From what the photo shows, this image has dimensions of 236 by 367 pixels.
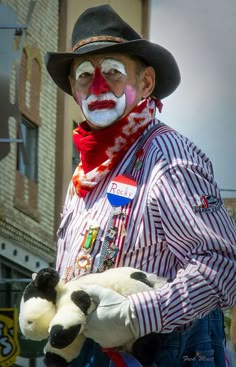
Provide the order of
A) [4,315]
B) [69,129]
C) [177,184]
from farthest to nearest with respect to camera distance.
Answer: [69,129] < [4,315] < [177,184]

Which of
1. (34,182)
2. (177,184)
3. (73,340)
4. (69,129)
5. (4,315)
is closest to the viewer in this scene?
(73,340)

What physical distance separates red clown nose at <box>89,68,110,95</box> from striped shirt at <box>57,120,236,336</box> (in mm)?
218

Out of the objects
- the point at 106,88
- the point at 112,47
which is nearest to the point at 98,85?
the point at 106,88

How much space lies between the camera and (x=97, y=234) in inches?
164

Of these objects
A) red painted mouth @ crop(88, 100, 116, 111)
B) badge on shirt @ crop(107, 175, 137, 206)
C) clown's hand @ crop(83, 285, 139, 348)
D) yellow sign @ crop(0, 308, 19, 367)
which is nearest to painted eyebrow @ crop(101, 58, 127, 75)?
red painted mouth @ crop(88, 100, 116, 111)

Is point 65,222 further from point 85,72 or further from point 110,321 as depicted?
point 110,321

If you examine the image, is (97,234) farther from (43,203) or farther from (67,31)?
(67,31)

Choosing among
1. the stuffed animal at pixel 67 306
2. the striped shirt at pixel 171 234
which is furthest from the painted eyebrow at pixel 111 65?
the stuffed animal at pixel 67 306

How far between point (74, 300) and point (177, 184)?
523 mm

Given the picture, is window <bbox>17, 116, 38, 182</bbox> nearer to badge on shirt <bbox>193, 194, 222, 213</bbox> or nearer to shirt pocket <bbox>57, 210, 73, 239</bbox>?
shirt pocket <bbox>57, 210, 73, 239</bbox>

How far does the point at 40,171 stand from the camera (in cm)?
1991

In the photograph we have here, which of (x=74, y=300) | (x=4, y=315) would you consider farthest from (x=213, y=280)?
(x=4, y=315)

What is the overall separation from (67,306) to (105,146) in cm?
64

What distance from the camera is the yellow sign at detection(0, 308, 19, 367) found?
16.6 m
